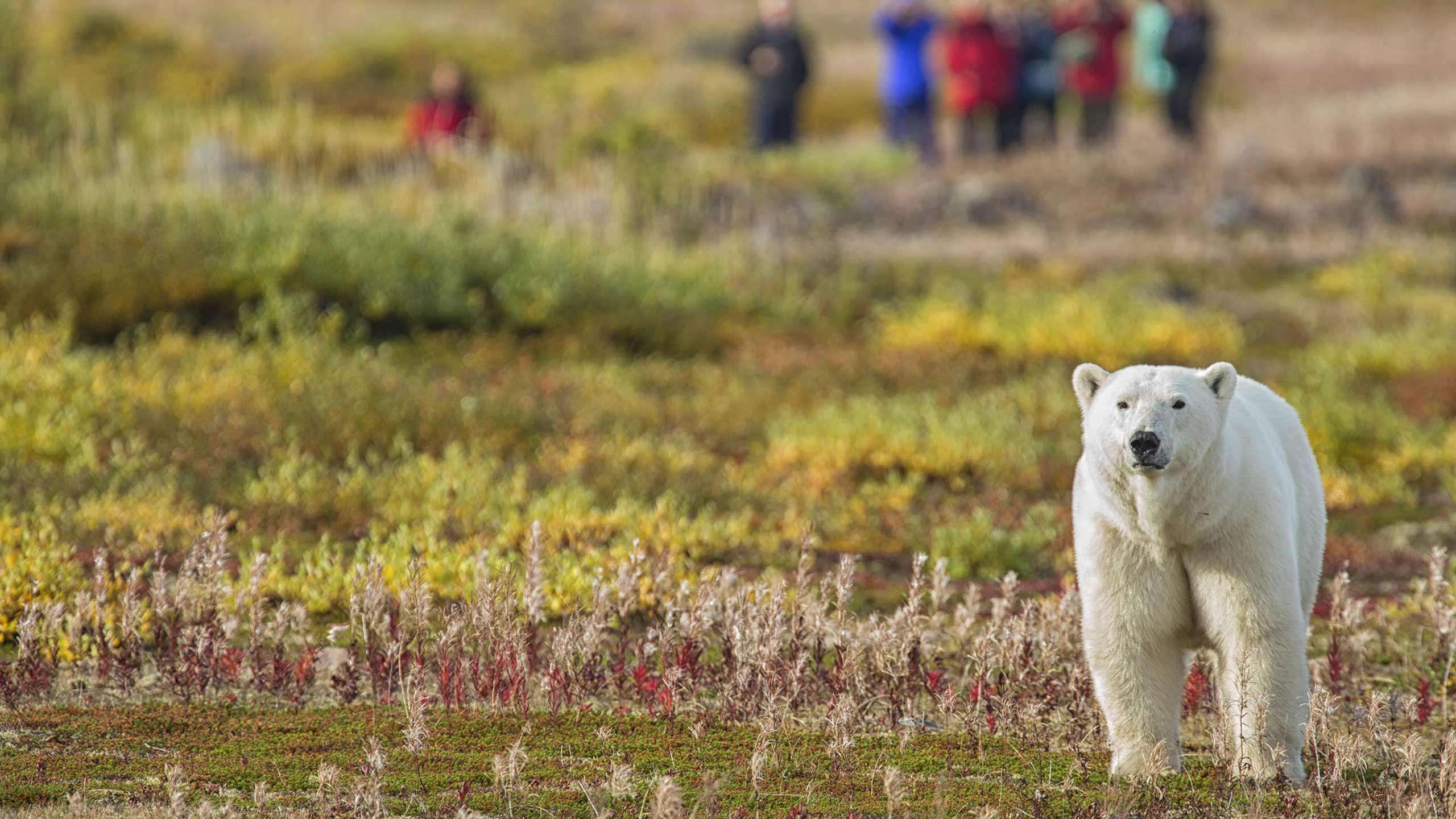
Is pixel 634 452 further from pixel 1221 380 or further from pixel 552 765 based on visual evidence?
pixel 1221 380

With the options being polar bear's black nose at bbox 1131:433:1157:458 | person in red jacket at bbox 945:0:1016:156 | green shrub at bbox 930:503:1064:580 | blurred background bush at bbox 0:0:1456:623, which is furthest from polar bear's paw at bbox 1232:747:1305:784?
person in red jacket at bbox 945:0:1016:156

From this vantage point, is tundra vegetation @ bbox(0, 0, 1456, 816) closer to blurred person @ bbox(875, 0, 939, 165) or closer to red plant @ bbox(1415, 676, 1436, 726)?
red plant @ bbox(1415, 676, 1436, 726)

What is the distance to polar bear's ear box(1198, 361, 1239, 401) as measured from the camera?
5539mm

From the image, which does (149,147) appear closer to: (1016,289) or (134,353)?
(134,353)

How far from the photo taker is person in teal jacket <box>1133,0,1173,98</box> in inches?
1112

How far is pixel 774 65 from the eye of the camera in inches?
1136

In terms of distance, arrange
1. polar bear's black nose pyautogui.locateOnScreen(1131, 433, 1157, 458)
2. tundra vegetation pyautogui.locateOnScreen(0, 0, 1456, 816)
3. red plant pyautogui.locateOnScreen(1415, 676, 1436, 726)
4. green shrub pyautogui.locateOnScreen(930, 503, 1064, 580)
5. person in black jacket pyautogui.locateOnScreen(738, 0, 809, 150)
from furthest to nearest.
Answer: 1. person in black jacket pyautogui.locateOnScreen(738, 0, 809, 150)
2. green shrub pyautogui.locateOnScreen(930, 503, 1064, 580)
3. red plant pyautogui.locateOnScreen(1415, 676, 1436, 726)
4. tundra vegetation pyautogui.locateOnScreen(0, 0, 1456, 816)
5. polar bear's black nose pyautogui.locateOnScreen(1131, 433, 1157, 458)

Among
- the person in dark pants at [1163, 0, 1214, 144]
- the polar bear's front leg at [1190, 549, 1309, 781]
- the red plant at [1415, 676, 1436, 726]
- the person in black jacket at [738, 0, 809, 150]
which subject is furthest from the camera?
the person in black jacket at [738, 0, 809, 150]

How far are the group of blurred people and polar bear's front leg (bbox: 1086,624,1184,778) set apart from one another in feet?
72.7

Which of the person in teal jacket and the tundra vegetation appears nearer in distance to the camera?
the tundra vegetation

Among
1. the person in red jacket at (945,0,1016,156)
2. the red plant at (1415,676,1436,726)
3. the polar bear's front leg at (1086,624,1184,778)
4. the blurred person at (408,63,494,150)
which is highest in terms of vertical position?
the person in red jacket at (945,0,1016,156)

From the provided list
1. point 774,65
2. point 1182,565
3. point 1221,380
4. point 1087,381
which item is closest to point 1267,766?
point 1182,565

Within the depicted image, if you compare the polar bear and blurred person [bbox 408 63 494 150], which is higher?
blurred person [bbox 408 63 494 150]

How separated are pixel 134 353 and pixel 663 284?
5686mm
